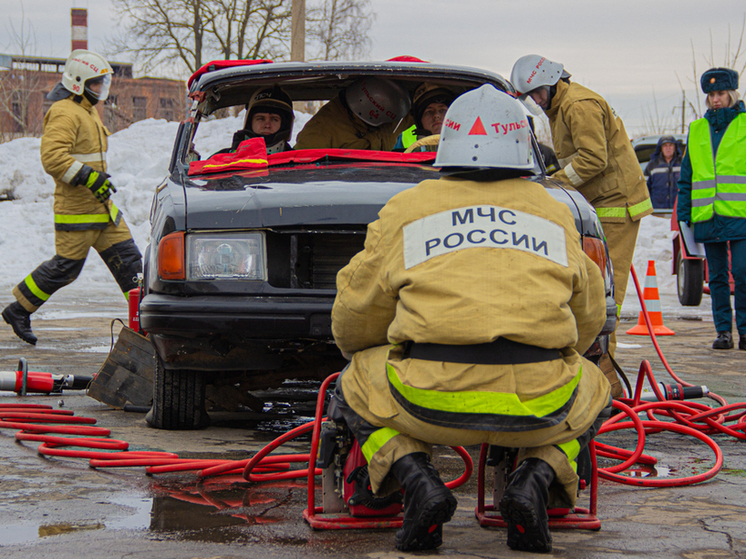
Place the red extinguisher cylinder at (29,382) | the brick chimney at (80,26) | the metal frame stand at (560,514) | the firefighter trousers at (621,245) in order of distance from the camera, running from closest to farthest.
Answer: the metal frame stand at (560,514) < the red extinguisher cylinder at (29,382) < the firefighter trousers at (621,245) < the brick chimney at (80,26)

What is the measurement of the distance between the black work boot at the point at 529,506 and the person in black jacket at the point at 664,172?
46.9 feet

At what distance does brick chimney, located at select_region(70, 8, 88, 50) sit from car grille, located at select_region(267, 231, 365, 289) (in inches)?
1901

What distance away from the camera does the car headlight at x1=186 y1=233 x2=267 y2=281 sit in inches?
138

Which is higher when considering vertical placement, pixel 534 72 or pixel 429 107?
pixel 534 72

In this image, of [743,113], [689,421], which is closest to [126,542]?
[689,421]

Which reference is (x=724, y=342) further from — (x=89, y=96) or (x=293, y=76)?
(x=89, y=96)

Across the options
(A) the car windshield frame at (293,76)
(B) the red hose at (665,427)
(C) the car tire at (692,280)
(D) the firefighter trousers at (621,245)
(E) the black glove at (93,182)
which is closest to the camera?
(B) the red hose at (665,427)

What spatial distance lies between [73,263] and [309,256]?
4180mm

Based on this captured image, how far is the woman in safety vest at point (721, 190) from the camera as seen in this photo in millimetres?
7430

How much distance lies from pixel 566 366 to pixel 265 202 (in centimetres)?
156

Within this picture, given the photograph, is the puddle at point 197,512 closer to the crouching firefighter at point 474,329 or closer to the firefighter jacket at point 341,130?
the crouching firefighter at point 474,329

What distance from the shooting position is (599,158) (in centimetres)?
575

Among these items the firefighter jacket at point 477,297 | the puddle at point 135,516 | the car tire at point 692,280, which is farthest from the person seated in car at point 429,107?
the car tire at point 692,280

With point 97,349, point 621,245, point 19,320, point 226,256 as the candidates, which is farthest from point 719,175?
point 19,320
